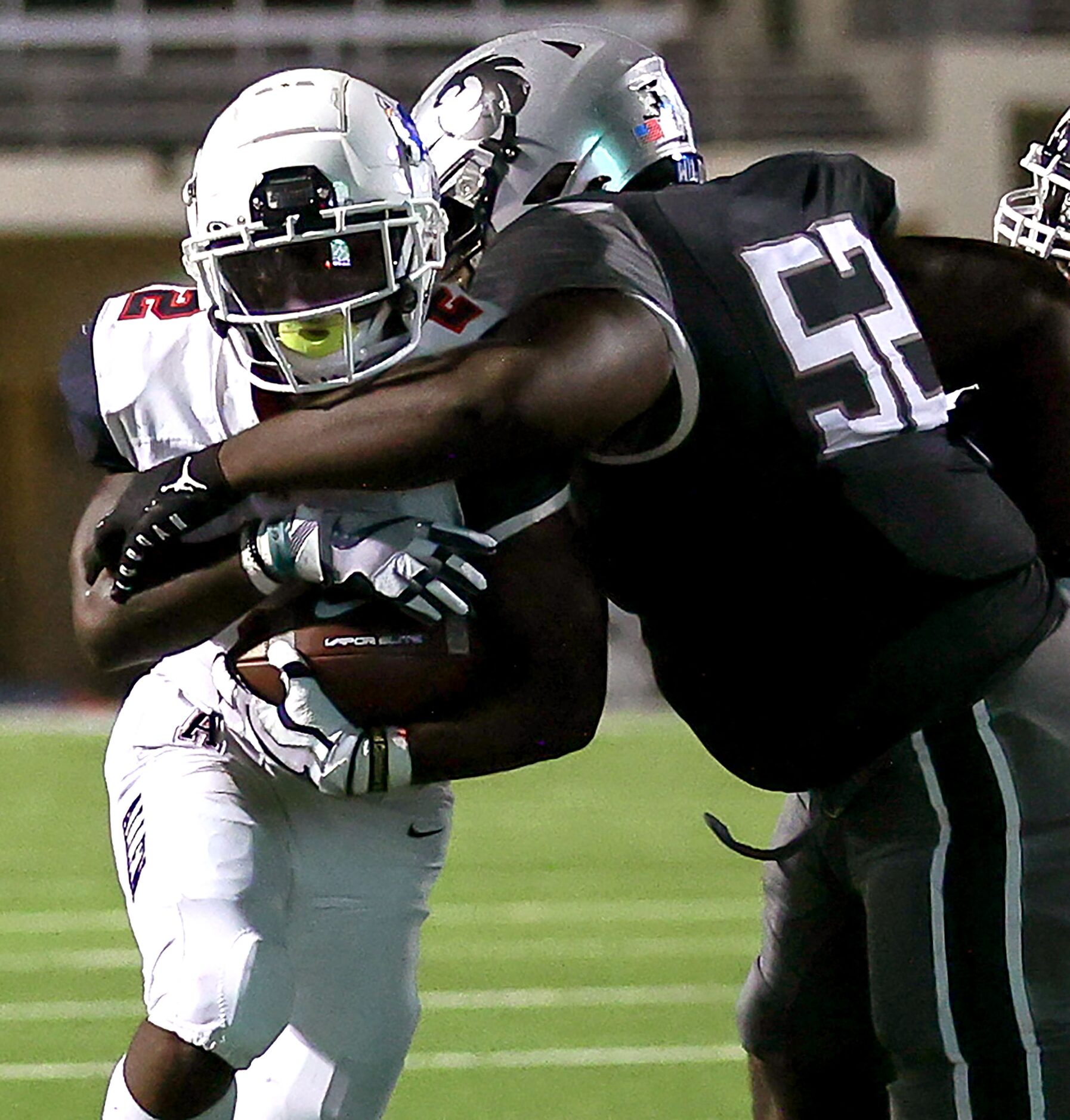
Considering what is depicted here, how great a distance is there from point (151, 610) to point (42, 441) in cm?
1226

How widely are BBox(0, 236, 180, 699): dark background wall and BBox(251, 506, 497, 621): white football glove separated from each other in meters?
11.8

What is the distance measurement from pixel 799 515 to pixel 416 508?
0.50m

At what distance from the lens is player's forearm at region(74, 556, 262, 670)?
238 centimetres

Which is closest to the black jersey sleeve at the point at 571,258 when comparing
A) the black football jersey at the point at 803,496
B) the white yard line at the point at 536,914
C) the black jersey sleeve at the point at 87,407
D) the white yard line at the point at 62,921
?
the black football jersey at the point at 803,496

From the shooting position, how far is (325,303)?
2273 millimetres

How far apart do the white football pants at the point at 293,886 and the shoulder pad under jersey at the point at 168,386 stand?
302 millimetres

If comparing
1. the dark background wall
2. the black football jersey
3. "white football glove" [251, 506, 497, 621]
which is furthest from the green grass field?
the dark background wall

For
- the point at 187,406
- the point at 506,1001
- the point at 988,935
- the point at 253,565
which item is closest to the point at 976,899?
the point at 988,935

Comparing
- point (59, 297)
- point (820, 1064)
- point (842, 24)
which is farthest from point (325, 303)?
point (842, 24)

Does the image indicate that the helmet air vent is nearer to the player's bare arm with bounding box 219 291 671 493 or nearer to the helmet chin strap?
the helmet chin strap

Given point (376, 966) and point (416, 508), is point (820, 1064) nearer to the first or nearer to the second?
point (376, 966)

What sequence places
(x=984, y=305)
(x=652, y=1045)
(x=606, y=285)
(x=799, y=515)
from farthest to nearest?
(x=652, y=1045) → (x=984, y=305) → (x=799, y=515) → (x=606, y=285)

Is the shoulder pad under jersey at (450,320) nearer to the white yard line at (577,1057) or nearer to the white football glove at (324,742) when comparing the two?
the white football glove at (324,742)

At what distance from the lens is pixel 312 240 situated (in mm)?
2285
